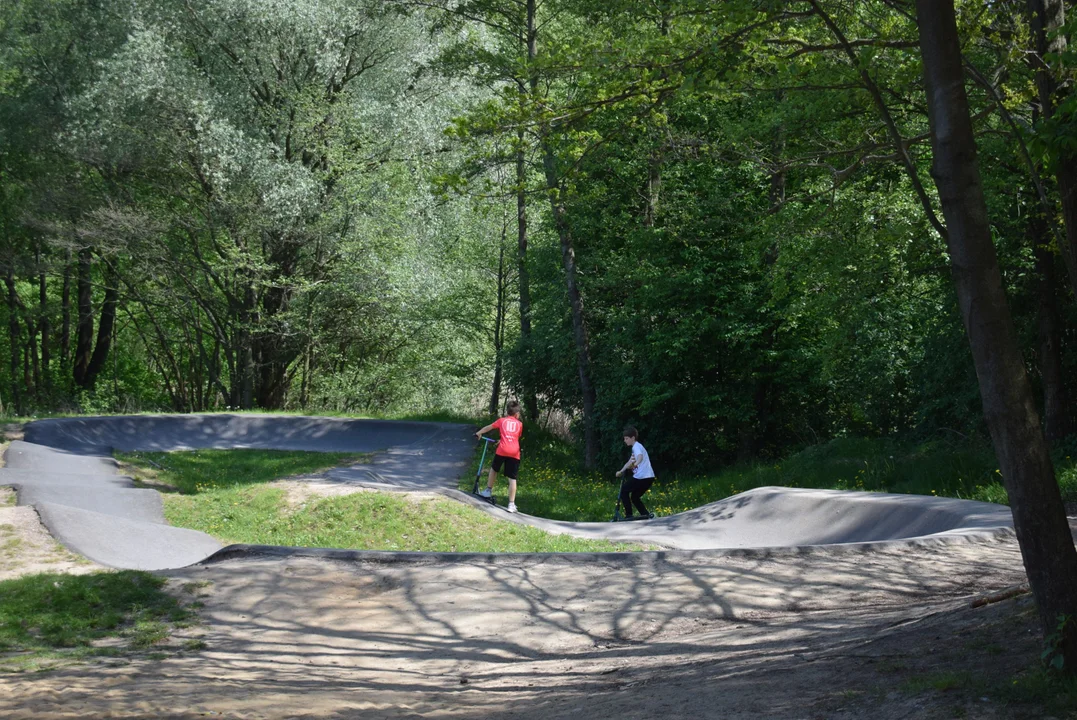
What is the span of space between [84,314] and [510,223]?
59.5ft

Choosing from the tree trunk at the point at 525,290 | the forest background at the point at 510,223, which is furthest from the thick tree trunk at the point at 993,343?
the tree trunk at the point at 525,290

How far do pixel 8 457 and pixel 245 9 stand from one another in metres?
15.9

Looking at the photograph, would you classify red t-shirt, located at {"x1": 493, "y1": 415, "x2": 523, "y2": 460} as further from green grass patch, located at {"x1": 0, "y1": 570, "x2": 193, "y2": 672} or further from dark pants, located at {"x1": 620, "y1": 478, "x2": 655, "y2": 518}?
green grass patch, located at {"x1": 0, "y1": 570, "x2": 193, "y2": 672}

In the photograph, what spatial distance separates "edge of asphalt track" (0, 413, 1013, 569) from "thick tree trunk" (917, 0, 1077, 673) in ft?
15.4

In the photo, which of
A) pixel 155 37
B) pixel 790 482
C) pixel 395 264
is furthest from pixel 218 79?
pixel 790 482

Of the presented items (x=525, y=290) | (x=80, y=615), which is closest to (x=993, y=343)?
(x=80, y=615)

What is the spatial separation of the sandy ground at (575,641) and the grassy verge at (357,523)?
126 inches

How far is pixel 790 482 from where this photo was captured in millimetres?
17797

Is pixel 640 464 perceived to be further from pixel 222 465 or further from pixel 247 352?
pixel 247 352

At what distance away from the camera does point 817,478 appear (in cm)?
1731

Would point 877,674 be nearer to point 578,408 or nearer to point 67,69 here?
point 578,408

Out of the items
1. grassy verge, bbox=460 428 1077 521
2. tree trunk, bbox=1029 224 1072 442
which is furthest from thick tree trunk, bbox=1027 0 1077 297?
tree trunk, bbox=1029 224 1072 442

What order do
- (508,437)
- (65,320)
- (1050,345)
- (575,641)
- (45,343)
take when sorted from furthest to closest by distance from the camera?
(45,343)
(65,320)
(508,437)
(1050,345)
(575,641)

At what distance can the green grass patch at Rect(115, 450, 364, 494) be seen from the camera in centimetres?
1936
